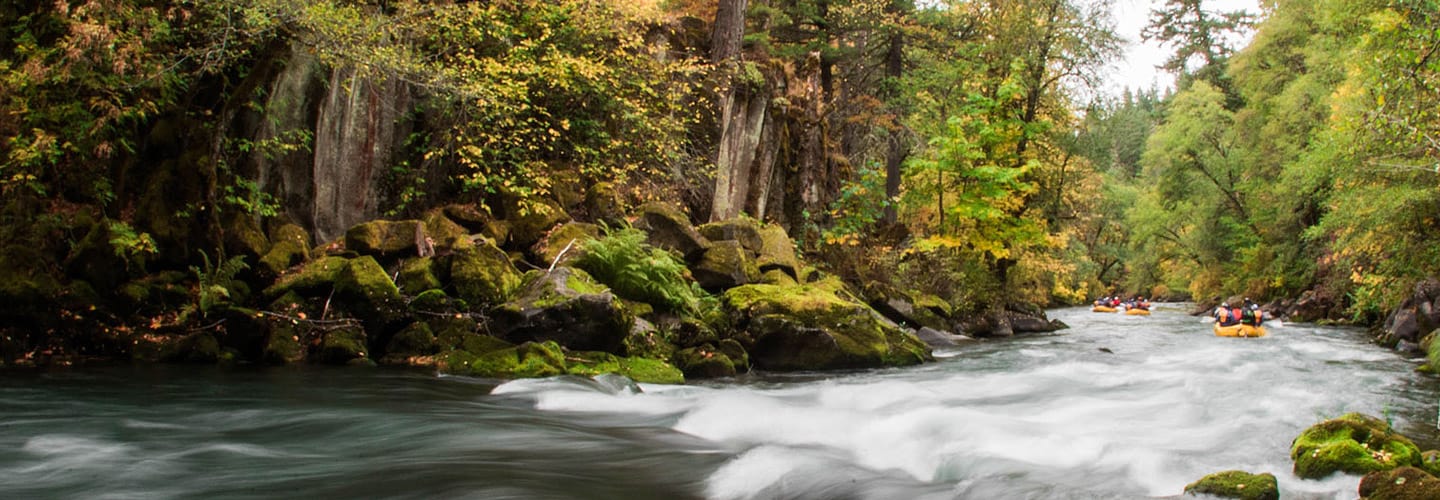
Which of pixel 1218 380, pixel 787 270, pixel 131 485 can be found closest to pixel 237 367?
pixel 131 485

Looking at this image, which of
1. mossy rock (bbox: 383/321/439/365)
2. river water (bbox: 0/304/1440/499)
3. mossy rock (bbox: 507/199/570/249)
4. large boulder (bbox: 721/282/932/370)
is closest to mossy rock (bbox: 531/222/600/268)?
mossy rock (bbox: 507/199/570/249)

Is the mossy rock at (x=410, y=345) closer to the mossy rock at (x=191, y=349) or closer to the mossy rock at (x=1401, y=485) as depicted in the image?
the mossy rock at (x=191, y=349)

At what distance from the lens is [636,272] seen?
10.8m

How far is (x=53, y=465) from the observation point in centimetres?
480

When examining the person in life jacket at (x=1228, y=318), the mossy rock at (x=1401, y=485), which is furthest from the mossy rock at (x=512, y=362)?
the person in life jacket at (x=1228, y=318)

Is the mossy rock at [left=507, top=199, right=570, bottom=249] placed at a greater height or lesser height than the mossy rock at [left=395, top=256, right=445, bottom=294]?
greater

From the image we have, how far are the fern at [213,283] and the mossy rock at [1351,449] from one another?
33.3ft

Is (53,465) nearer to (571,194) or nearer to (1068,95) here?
(571,194)

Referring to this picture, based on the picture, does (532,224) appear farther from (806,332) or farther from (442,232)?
(806,332)

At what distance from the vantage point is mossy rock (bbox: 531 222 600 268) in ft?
37.7

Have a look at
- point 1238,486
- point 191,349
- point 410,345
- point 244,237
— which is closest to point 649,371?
point 410,345

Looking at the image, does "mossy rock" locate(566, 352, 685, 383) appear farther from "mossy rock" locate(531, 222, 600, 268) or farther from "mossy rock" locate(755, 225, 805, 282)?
"mossy rock" locate(755, 225, 805, 282)

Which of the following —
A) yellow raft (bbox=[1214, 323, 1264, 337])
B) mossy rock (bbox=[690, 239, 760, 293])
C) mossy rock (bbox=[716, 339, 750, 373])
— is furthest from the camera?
yellow raft (bbox=[1214, 323, 1264, 337])

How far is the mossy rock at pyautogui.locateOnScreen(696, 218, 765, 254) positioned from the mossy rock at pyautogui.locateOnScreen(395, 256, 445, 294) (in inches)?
219
